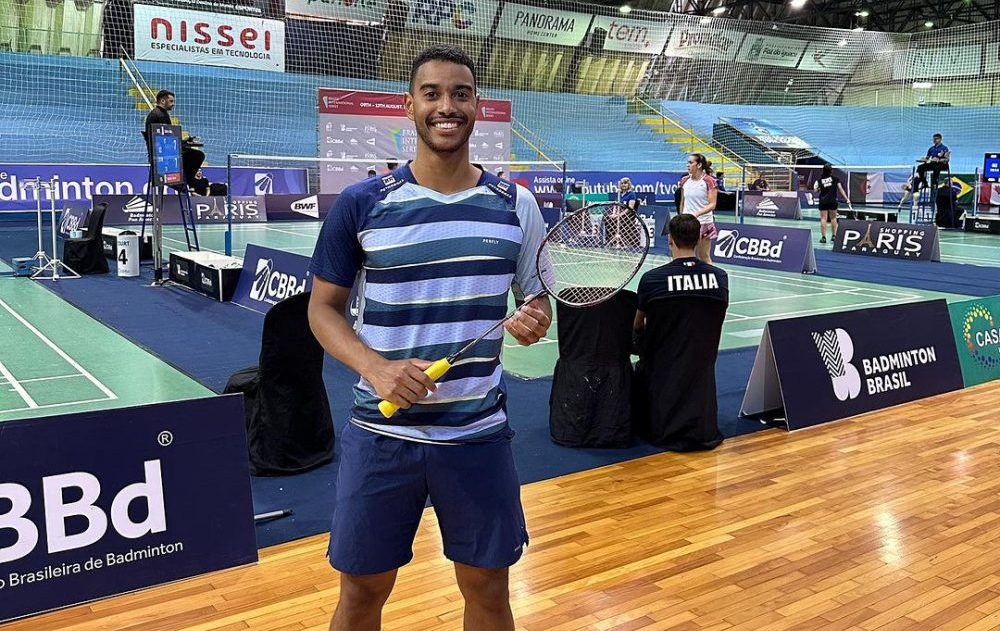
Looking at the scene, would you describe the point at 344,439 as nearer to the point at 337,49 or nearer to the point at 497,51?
the point at 337,49

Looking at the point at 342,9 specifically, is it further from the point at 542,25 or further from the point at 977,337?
the point at 977,337

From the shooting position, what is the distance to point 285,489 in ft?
16.3

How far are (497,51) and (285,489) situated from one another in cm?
2800

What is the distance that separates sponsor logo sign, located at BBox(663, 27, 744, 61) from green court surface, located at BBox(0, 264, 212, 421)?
2503 centimetres

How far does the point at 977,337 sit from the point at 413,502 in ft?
22.2

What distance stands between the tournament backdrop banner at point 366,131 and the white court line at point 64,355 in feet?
49.4

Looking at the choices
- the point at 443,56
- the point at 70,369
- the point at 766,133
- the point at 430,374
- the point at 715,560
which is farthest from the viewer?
the point at 766,133

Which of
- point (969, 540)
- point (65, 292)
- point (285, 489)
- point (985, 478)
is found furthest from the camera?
point (65, 292)

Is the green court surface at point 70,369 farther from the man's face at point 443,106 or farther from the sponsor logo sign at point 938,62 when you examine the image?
the sponsor logo sign at point 938,62

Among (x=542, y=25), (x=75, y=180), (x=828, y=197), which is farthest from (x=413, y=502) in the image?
(x=542, y=25)

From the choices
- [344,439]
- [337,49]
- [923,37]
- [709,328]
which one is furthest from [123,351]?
[923,37]

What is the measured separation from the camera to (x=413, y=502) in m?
2.38

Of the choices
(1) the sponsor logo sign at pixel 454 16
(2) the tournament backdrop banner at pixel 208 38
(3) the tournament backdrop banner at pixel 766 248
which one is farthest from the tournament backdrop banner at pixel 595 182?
(3) the tournament backdrop banner at pixel 766 248

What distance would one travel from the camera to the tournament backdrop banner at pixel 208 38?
23.5 meters
